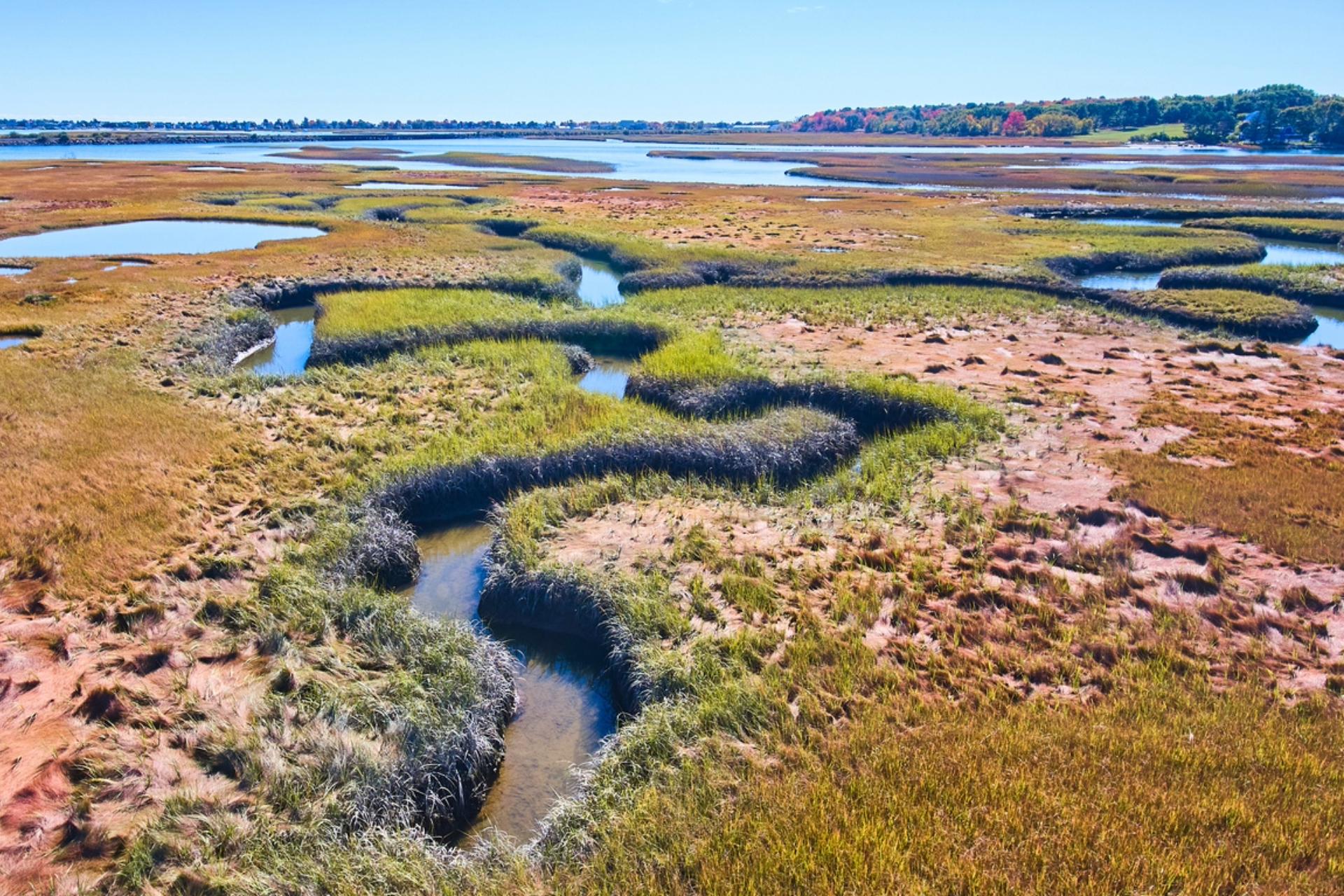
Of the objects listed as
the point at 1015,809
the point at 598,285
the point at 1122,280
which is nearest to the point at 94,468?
the point at 1015,809

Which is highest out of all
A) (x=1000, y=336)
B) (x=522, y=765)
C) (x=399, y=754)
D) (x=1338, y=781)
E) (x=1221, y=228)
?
(x=1221, y=228)

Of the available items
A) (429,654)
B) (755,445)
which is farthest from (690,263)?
(429,654)

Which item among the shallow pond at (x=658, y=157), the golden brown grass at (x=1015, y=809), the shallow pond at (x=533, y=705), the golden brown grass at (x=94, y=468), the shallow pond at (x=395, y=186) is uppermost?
the shallow pond at (x=658, y=157)

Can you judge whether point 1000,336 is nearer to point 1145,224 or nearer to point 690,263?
point 690,263

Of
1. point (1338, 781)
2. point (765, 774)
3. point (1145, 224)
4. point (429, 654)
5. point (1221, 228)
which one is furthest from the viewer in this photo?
point (1145, 224)

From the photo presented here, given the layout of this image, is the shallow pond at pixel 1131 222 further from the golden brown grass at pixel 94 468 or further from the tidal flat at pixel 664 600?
the golden brown grass at pixel 94 468

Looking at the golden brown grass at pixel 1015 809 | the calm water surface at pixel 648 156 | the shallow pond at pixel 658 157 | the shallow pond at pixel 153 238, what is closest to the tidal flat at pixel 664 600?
the golden brown grass at pixel 1015 809
